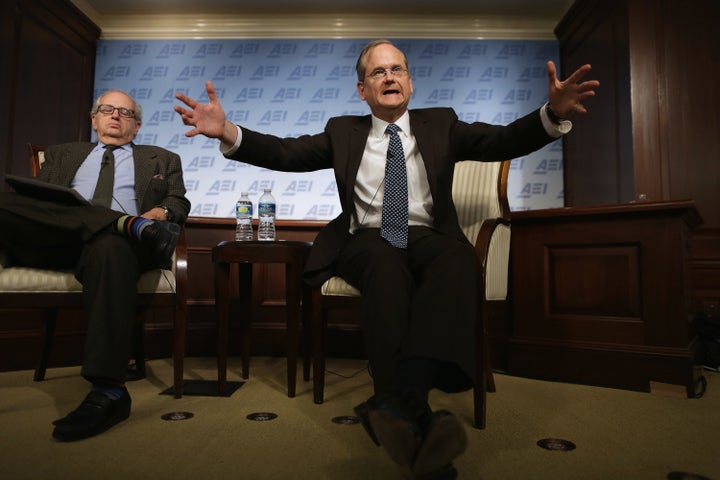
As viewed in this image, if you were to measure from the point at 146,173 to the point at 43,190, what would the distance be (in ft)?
1.80

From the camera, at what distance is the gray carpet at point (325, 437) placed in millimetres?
1113

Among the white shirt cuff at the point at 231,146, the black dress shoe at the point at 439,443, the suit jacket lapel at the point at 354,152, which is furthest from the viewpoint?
the suit jacket lapel at the point at 354,152

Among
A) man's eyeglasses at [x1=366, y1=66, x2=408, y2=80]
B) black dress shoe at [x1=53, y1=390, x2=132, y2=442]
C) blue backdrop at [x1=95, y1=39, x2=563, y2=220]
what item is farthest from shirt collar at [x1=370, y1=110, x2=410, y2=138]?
blue backdrop at [x1=95, y1=39, x2=563, y2=220]

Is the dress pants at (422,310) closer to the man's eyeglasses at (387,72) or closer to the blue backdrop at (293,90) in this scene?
the man's eyeglasses at (387,72)

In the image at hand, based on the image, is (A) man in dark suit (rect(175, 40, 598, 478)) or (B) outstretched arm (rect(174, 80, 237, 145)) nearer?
(A) man in dark suit (rect(175, 40, 598, 478))

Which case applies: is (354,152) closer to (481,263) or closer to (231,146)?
(231,146)

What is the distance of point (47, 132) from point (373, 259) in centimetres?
319

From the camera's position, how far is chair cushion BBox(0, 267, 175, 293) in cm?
161

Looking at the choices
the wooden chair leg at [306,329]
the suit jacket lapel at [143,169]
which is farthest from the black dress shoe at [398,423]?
the suit jacket lapel at [143,169]

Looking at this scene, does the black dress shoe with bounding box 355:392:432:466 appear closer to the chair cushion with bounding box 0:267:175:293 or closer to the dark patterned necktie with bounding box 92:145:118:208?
the chair cushion with bounding box 0:267:175:293

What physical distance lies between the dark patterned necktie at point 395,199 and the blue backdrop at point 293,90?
84.7 inches

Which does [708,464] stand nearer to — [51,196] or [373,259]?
[373,259]

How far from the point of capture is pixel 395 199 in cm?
157

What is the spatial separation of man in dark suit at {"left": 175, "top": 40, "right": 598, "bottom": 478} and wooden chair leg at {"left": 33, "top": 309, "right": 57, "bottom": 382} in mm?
1251
